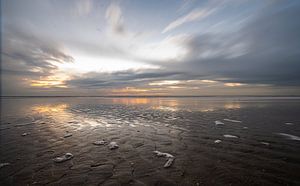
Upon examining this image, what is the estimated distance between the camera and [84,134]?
12.0 metres

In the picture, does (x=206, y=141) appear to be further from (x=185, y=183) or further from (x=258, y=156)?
(x=185, y=183)

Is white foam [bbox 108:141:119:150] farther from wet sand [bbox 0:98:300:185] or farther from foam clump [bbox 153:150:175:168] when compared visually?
foam clump [bbox 153:150:175:168]

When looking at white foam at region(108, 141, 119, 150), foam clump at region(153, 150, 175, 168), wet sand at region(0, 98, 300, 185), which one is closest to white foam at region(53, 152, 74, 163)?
wet sand at region(0, 98, 300, 185)

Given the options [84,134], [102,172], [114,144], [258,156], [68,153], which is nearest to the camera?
[102,172]

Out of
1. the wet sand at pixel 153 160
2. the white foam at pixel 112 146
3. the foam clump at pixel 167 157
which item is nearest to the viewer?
the wet sand at pixel 153 160

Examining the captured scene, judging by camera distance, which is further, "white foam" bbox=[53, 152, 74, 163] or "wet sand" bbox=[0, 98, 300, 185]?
"white foam" bbox=[53, 152, 74, 163]

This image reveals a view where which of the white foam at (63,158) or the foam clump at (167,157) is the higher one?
the white foam at (63,158)

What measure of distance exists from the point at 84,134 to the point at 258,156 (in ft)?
37.2

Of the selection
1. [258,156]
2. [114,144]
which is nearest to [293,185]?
[258,156]

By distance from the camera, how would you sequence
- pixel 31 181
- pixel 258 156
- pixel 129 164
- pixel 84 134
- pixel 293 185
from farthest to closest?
pixel 84 134
pixel 258 156
pixel 129 164
pixel 31 181
pixel 293 185

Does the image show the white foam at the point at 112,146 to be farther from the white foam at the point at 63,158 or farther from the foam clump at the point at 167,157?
the foam clump at the point at 167,157

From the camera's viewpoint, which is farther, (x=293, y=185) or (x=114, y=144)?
(x=114, y=144)

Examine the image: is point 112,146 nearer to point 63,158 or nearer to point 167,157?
point 63,158

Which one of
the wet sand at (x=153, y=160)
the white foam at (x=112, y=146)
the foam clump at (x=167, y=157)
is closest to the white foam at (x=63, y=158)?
the wet sand at (x=153, y=160)
